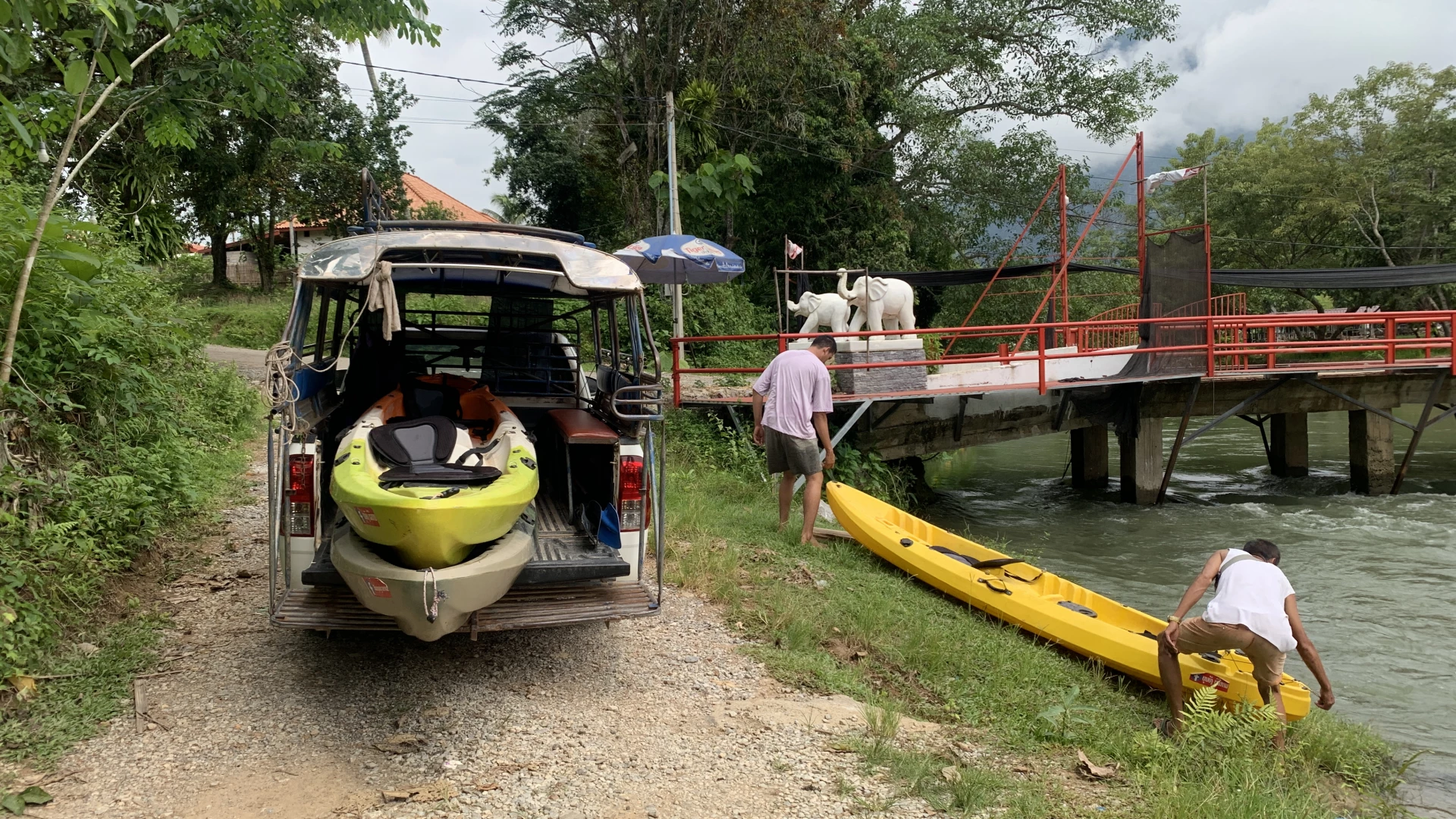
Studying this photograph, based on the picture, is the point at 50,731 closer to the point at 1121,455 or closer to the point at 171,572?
the point at 171,572

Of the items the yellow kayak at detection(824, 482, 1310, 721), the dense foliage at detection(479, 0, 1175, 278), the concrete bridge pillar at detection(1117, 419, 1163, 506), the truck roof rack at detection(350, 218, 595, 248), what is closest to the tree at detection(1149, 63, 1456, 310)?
the dense foliage at detection(479, 0, 1175, 278)

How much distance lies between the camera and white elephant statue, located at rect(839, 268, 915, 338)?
1311 cm

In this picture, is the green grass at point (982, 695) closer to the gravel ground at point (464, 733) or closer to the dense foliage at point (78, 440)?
the gravel ground at point (464, 733)

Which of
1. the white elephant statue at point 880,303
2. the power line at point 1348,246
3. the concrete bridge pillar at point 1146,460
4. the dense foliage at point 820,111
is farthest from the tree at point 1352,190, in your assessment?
the white elephant statue at point 880,303

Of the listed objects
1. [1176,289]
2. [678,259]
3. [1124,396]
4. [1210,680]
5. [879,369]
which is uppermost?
[678,259]

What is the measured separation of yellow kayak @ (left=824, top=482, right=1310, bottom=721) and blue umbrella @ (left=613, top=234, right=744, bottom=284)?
17.4 ft

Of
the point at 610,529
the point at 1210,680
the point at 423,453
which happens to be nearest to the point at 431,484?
the point at 423,453

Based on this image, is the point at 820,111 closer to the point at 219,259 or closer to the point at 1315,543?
the point at 1315,543

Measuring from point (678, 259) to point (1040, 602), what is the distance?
811 centimetres

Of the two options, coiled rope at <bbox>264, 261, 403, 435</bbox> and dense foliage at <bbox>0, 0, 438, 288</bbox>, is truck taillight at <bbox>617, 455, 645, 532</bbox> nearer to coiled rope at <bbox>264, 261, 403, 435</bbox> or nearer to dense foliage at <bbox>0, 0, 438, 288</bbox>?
coiled rope at <bbox>264, 261, 403, 435</bbox>

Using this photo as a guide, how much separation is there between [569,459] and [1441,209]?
35665 mm

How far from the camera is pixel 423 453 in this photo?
14.6 feet

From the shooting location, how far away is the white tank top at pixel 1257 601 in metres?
5.31

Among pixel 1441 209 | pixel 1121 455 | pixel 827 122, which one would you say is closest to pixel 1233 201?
pixel 1441 209
